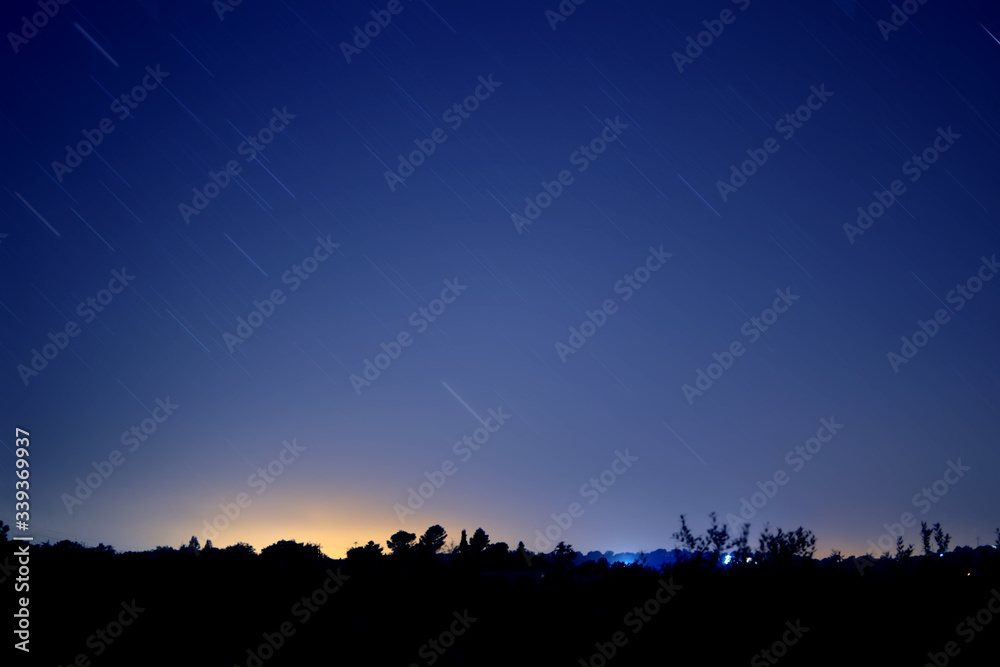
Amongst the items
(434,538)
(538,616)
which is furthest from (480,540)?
(538,616)

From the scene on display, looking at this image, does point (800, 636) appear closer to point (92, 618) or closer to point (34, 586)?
point (92, 618)

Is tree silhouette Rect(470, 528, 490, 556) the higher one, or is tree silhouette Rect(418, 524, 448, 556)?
tree silhouette Rect(470, 528, 490, 556)

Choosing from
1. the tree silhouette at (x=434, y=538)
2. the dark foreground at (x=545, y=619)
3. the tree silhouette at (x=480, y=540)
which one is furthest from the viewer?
the tree silhouette at (x=434, y=538)

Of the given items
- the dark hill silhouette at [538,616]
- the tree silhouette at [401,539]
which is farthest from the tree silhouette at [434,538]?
the dark hill silhouette at [538,616]

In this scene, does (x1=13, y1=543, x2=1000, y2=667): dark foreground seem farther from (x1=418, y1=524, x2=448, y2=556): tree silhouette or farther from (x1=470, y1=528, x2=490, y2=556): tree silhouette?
(x1=418, y1=524, x2=448, y2=556): tree silhouette

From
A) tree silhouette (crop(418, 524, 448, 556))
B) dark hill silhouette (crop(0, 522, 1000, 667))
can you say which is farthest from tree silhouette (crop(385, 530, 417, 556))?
dark hill silhouette (crop(0, 522, 1000, 667))

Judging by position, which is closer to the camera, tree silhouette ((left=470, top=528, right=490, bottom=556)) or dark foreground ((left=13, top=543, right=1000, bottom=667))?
dark foreground ((left=13, top=543, right=1000, bottom=667))

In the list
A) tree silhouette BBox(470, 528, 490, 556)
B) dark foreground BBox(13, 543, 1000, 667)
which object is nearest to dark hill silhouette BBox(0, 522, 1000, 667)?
dark foreground BBox(13, 543, 1000, 667)

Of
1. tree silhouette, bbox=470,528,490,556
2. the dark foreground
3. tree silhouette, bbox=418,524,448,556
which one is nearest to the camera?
the dark foreground

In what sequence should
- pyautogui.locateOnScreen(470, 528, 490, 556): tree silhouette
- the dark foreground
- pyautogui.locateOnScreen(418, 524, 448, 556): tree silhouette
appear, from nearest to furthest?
1. the dark foreground
2. pyautogui.locateOnScreen(470, 528, 490, 556): tree silhouette
3. pyautogui.locateOnScreen(418, 524, 448, 556): tree silhouette

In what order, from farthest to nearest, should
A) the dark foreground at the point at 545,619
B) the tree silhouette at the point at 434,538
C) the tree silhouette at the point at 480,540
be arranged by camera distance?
1. the tree silhouette at the point at 434,538
2. the tree silhouette at the point at 480,540
3. the dark foreground at the point at 545,619

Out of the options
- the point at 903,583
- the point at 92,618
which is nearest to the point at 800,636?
the point at 903,583

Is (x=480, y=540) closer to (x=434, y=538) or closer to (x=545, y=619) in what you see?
(x=434, y=538)

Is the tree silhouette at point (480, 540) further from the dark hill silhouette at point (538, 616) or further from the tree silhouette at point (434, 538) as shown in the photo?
the dark hill silhouette at point (538, 616)
